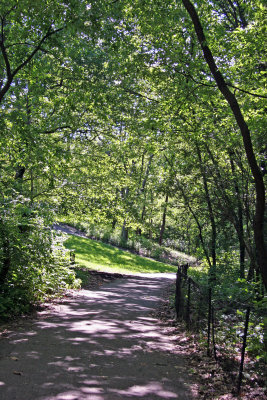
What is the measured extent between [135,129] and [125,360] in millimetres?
7303

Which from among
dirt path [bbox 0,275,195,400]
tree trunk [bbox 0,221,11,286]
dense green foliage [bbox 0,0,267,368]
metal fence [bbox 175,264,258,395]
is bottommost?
dirt path [bbox 0,275,195,400]

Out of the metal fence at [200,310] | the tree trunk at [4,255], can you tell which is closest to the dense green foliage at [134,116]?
the tree trunk at [4,255]

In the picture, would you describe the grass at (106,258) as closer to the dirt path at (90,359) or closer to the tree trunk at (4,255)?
the dirt path at (90,359)

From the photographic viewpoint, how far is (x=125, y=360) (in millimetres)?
5520

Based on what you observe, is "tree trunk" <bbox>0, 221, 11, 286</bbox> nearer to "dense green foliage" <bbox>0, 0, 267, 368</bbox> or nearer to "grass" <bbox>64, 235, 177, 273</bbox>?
"dense green foliage" <bbox>0, 0, 267, 368</bbox>

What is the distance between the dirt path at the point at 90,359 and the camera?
13.7 ft

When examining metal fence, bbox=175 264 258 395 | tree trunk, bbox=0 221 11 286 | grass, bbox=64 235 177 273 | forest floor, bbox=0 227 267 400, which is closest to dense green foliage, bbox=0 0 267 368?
tree trunk, bbox=0 221 11 286

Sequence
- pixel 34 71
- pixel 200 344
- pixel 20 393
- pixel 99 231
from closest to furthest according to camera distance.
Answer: pixel 20 393
pixel 200 344
pixel 34 71
pixel 99 231

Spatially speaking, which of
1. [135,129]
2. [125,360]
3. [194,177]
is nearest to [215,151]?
[194,177]

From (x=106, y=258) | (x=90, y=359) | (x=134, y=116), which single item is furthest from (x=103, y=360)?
(x=106, y=258)

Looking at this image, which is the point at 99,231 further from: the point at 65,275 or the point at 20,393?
the point at 20,393

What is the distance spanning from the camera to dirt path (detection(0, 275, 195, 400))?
4.17 meters

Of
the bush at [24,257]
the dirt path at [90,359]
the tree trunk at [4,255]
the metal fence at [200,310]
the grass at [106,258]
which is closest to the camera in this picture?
the dirt path at [90,359]

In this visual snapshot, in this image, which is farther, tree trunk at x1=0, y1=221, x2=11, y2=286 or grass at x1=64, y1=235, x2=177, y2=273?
grass at x1=64, y1=235, x2=177, y2=273
